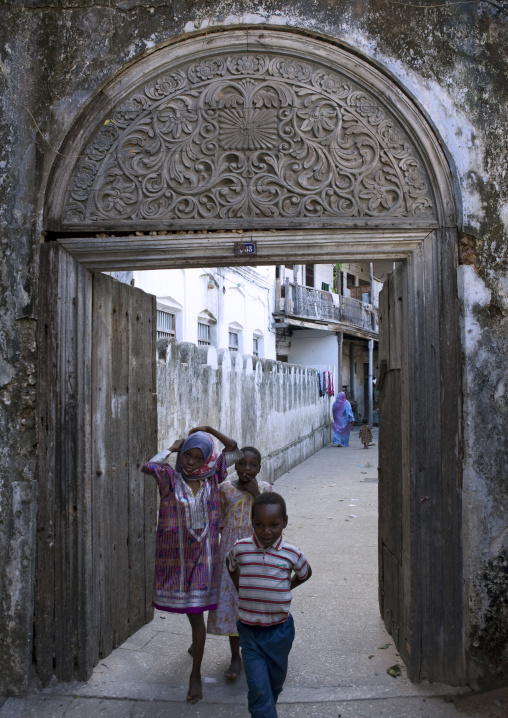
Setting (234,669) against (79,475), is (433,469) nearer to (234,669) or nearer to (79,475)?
(234,669)

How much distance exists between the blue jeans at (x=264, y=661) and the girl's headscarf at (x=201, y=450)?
2.99 ft

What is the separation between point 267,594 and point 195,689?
1.02 meters

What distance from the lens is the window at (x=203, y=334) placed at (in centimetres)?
1373

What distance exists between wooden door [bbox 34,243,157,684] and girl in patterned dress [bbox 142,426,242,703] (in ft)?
A: 1.44

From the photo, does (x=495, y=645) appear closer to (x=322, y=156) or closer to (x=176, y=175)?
(x=322, y=156)

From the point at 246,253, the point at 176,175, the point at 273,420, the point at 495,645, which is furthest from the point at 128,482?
the point at 273,420

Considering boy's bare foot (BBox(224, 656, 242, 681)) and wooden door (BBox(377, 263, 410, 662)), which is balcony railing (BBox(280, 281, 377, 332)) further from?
boy's bare foot (BBox(224, 656, 242, 681))

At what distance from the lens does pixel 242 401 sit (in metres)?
9.32

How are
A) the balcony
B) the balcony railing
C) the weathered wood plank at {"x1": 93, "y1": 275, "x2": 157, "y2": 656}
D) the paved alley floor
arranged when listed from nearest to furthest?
the paved alley floor → the weathered wood plank at {"x1": 93, "y1": 275, "x2": 157, "y2": 656} → the balcony → the balcony railing

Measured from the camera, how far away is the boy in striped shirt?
2.78 m

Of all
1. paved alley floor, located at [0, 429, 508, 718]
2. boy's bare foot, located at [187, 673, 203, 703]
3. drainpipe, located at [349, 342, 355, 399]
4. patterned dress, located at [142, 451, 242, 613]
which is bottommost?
paved alley floor, located at [0, 429, 508, 718]

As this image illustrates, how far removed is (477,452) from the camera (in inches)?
133

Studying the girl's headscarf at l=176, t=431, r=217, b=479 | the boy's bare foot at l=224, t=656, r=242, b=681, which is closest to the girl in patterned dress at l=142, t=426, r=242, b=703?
the girl's headscarf at l=176, t=431, r=217, b=479

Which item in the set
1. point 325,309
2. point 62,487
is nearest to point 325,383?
point 325,309
